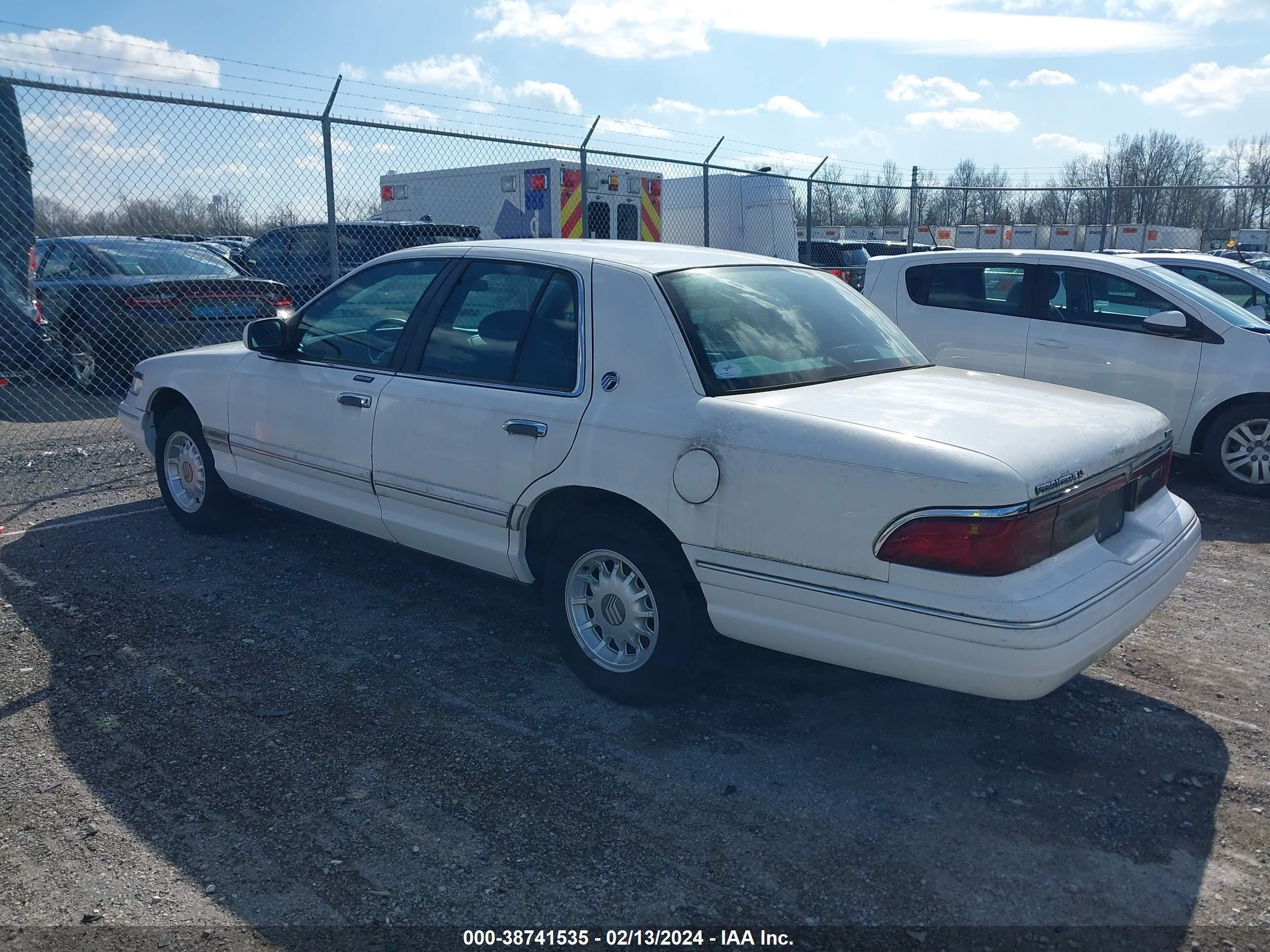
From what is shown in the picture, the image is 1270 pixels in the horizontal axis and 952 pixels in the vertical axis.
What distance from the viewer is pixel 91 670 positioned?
4.14 metres

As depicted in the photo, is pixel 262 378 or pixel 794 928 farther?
pixel 262 378

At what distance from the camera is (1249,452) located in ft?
23.6

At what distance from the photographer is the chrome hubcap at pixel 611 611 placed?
3721 millimetres

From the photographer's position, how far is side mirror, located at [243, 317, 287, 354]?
4938 millimetres

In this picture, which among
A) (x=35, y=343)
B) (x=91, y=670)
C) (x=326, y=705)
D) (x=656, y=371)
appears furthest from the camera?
(x=35, y=343)

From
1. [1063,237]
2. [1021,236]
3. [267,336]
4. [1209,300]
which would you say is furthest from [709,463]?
[1021,236]

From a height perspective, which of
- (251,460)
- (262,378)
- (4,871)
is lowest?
(4,871)

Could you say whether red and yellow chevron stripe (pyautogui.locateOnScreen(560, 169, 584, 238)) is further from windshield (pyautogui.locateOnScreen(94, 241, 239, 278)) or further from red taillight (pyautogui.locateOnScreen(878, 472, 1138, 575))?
red taillight (pyautogui.locateOnScreen(878, 472, 1138, 575))

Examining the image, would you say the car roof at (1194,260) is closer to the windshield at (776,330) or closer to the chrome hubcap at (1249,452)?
the chrome hubcap at (1249,452)

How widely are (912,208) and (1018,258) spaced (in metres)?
7.40

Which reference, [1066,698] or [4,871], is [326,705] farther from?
[1066,698]

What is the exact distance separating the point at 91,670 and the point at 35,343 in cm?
728

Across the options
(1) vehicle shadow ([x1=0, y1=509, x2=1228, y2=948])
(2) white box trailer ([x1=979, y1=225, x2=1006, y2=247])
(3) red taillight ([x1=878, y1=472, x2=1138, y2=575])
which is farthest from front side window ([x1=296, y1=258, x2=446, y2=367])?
(2) white box trailer ([x1=979, y1=225, x2=1006, y2=247])

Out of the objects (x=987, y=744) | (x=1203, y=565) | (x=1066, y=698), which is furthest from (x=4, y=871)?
(x=1203, y=565)
